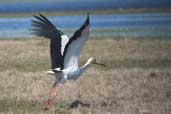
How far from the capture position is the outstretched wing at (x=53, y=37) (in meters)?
13.2

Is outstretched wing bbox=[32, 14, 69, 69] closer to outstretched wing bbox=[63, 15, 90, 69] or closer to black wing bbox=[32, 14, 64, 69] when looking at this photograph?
black wing bbox=[32, 14, 64, 69]

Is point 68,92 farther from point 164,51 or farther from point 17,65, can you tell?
point 164,51

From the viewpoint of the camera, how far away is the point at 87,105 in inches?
507

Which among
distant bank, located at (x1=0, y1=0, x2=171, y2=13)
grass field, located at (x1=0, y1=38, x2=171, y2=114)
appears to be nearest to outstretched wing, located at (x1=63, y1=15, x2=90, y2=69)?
grass field, located at (x1=0, y1=38, x2=171, y2=114)

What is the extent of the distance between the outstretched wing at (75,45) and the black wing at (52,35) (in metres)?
0.22

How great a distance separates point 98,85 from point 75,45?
2.88 meters

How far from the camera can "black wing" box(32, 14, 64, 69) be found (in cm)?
1322

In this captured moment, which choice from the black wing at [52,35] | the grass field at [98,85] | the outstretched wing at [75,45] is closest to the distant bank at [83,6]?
the grass field at [98,85]

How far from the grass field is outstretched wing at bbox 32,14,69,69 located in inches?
32.8

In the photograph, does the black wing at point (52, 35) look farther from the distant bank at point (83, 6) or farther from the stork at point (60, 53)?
the distant bank at point (83, 6)

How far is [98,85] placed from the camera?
15.4 m

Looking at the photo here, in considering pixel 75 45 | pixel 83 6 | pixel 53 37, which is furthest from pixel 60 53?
pixel 83 6

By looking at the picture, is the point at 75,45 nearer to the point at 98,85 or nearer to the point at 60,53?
the point at 60,53

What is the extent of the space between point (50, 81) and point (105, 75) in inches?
56.0
